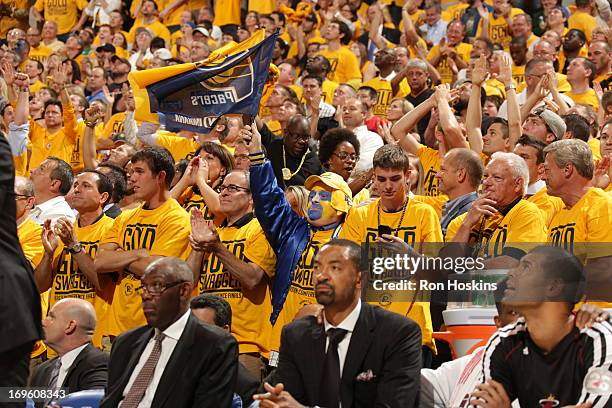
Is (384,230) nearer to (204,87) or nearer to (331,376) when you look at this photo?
(331,376)

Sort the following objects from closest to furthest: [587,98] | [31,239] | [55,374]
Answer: [55,374] < [31,239] < [587,98]

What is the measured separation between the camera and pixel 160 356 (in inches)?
203

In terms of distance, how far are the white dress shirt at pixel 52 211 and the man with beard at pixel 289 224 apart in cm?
172

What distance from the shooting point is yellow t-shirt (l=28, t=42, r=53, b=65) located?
53.9 ft

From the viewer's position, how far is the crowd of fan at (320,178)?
6254mm

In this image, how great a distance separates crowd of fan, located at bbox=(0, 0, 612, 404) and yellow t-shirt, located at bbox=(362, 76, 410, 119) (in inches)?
1.0

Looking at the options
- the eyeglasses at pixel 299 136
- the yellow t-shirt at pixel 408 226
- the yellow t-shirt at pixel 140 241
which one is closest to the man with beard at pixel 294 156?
the eyeglasses at pixel 299 136

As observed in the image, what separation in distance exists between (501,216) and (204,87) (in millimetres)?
2452

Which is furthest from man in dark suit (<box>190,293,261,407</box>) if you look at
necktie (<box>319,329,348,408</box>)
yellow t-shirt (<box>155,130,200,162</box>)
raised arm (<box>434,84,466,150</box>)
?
yellow t-shirt (<box>155,130,200,162</box>)

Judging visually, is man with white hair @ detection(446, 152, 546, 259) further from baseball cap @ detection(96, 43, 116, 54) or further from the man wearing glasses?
baseball cap @ detection(96, 43, 116, 54)

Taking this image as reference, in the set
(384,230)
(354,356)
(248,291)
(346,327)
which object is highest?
(384,230)

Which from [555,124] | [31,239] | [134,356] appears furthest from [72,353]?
[555,124]

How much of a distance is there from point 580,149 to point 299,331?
87.2 inches

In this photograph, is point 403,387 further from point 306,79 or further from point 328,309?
point 306,79
